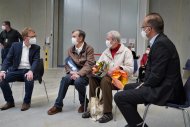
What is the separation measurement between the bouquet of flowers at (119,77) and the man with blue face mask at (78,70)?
1.64 ft

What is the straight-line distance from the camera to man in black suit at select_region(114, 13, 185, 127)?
99.0 inches

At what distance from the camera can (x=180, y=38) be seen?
7.84m

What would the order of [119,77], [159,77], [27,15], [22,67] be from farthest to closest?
[27,15] < [22,67] < [119,77] < [159,77]

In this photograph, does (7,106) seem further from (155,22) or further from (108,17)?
(108,17)

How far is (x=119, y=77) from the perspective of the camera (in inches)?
133

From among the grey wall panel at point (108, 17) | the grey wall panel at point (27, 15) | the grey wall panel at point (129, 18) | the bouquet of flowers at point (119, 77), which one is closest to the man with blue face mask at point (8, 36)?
the grey wall panel at point (27, 15)

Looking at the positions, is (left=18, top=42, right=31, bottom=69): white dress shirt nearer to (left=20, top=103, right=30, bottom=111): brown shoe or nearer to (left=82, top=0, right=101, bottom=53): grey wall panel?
(left=20, top=103, right=30, bottom=111): brown shoe

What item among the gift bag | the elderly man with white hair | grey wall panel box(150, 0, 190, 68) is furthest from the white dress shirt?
grey wall panel box(150, 0, 190, 68)

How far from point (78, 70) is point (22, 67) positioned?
868 mm

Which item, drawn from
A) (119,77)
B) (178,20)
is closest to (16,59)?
(119,77)

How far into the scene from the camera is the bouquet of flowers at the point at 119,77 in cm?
335

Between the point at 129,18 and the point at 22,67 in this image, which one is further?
the point at 129,18

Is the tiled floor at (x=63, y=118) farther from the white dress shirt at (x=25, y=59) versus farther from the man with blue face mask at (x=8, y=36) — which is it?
the man with blue face mask at (x=8, y=36)

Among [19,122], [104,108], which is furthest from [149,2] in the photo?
[19,122]
